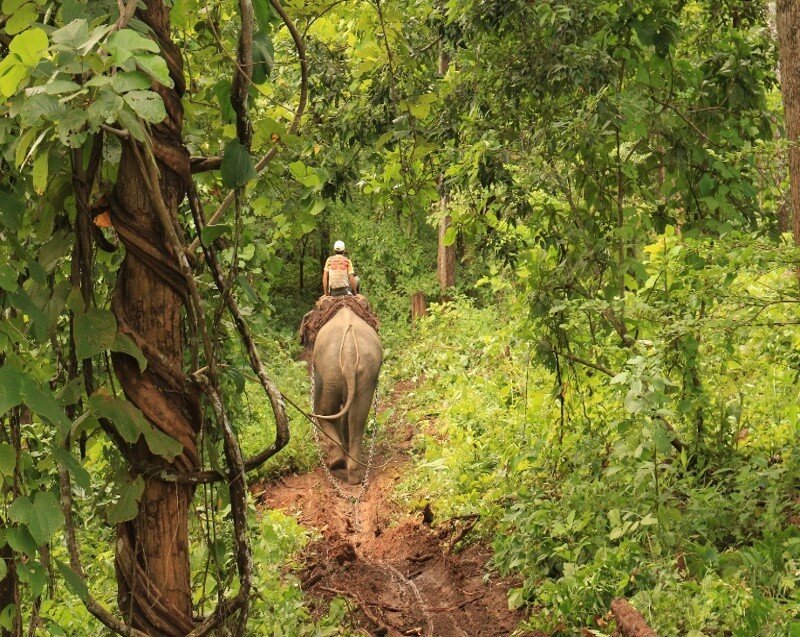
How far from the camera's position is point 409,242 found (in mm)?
7641

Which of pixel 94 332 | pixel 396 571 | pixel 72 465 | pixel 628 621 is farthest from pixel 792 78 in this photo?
pixel 72 465

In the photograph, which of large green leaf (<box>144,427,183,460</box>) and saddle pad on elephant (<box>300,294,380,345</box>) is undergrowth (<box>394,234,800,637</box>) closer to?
large green leaf (<box>144,427,183,460</box>)

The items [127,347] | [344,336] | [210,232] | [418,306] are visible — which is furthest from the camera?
[418,306]

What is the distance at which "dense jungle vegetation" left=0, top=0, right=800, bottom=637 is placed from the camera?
2.56m

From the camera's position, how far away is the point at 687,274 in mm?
6531

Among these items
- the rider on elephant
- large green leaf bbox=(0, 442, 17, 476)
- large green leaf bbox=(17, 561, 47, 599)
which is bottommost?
the rider on elephant

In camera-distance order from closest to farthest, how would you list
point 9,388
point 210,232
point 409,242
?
point 9,388, point 210,232, point 409,242

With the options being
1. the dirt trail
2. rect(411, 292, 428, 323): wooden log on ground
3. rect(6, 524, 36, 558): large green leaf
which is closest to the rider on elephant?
the dirt trail

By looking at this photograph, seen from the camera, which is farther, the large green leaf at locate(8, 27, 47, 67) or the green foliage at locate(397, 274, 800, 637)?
the green foliage at locate(397, 274, 800, 637)

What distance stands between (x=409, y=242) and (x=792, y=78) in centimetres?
279

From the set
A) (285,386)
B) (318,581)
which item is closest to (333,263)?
(285,386)

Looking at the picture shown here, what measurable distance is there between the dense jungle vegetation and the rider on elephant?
14.8 feet

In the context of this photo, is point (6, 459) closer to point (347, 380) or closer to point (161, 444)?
point (161, 444)

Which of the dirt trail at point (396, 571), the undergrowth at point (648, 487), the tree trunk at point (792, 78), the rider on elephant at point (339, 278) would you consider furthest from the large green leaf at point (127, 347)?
the rider on elephant at point (339, 278)
